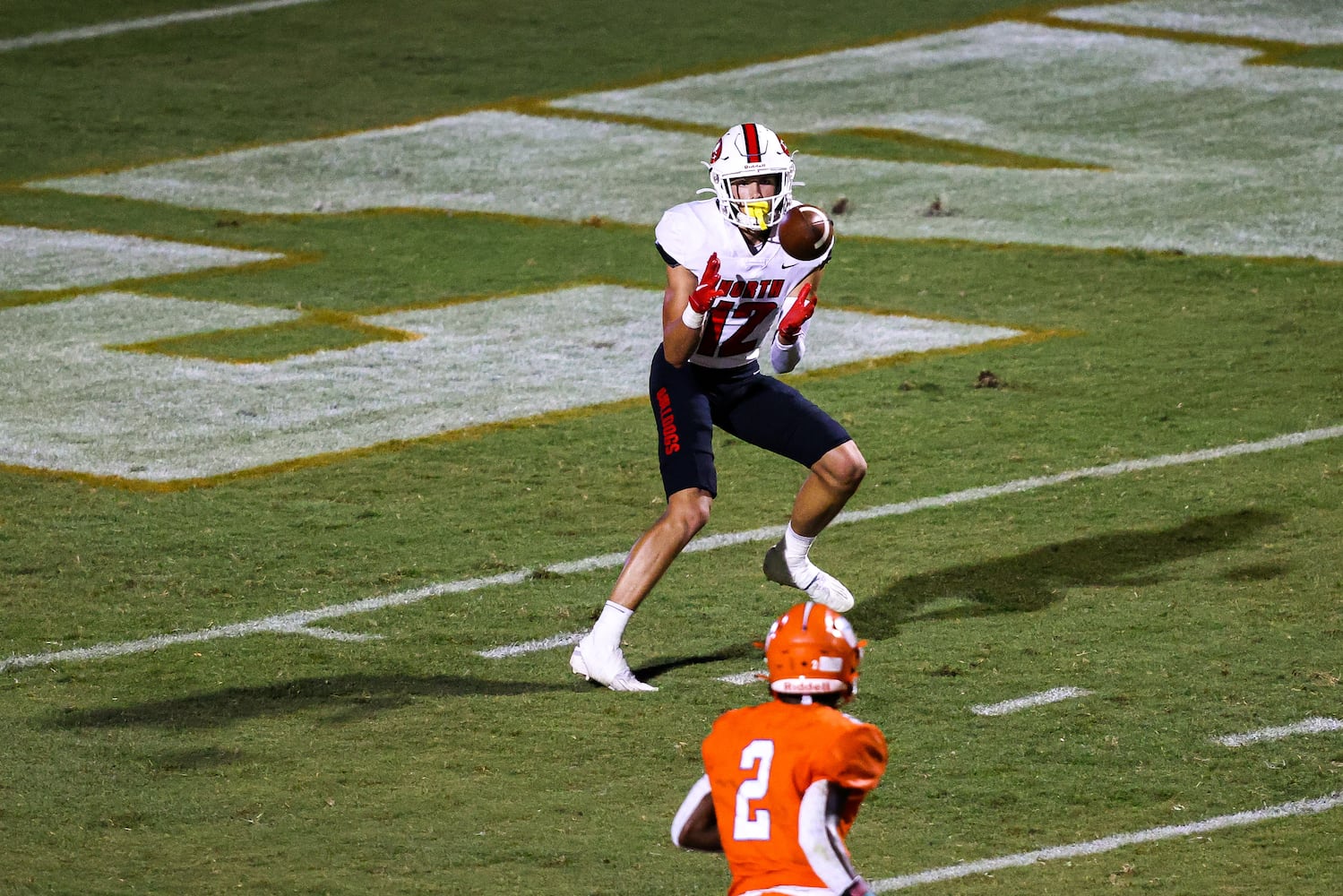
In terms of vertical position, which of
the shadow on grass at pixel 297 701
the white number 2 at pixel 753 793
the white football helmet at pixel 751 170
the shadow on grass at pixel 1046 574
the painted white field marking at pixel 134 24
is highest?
the white football helmet at pixel 751 170

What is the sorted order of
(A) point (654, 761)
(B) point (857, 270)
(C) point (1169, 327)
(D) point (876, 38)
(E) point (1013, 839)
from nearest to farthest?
(E) point (1013, 839) → (A) point (654, 761) → (C) point (1169, 327) → (B) point (857, 270) → (D) point (876, 38)

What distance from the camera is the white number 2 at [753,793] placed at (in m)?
3.99

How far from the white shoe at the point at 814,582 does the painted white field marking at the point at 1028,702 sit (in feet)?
3.50

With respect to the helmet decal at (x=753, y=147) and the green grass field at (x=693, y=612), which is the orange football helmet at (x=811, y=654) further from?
the helmet decal at (x=753, y=147)

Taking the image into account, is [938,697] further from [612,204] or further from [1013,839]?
[612,204]

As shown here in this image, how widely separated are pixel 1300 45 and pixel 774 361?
17.8 meters

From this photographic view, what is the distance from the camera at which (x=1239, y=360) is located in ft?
39.2

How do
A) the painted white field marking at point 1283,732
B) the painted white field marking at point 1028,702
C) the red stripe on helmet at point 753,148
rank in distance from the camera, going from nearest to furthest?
the painted white field marking at point 1283,732
the painted white field marking at point 1028,702
the red stripe on helmet at point 753,148

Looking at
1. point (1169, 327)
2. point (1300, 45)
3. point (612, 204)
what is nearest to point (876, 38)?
point (1300, 45)

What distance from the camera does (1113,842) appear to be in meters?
5.72

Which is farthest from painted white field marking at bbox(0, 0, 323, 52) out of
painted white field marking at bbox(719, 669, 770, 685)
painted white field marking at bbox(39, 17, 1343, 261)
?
painted white field marking at bbox(719, 669, 770, 685)

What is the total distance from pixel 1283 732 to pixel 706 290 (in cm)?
234

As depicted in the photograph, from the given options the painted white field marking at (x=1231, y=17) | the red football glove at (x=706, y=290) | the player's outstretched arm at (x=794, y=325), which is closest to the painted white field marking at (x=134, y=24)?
the painted white field marking at (x=1231, y=17)

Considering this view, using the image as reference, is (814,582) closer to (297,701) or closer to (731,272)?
(731,272)
